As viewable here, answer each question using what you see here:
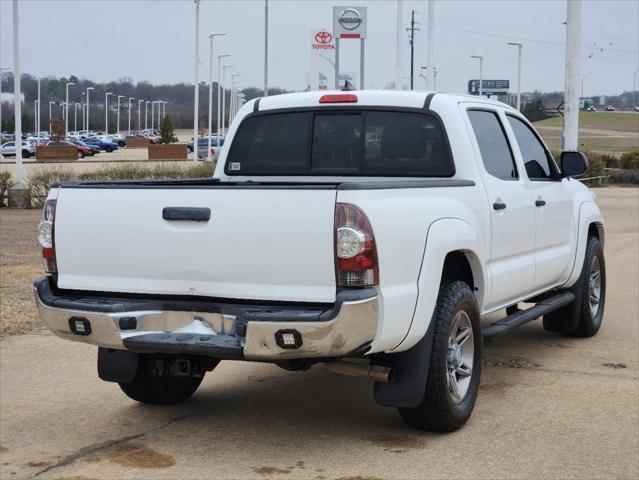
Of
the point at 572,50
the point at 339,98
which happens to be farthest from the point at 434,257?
the point at 572,50

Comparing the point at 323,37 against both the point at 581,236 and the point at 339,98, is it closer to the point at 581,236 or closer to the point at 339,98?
the point at 581,236

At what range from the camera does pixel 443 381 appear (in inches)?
233

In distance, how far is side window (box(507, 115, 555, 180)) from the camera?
8008mm

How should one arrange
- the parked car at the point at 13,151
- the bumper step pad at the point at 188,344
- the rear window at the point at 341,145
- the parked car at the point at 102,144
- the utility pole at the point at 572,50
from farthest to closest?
the parked car at the point at 102,144, the parked car at the point at 13,151, the utility pole at the point at 572,50, the rear window at the point at 341,145, the bumper step pad at the point at 188,344

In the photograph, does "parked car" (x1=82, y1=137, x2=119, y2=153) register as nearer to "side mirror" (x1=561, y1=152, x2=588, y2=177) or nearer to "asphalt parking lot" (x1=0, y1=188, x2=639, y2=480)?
"asphalt parking lot" (x1=0, y1=188, x2=639, y2=480)

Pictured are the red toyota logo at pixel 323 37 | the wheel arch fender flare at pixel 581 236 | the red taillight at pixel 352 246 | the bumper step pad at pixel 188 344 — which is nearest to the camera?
the red taillight at pixel 352 246

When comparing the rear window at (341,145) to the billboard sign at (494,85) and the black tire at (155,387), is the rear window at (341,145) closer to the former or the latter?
the black tire at (155,387)

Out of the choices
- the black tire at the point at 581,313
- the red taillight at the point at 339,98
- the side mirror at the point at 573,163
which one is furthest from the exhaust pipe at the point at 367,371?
the black tire at the point at 581,313

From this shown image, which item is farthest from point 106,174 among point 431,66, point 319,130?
point 319,130

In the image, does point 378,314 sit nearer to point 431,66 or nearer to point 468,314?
point 468,314

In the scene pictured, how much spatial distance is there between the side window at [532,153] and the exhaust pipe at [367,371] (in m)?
2.76

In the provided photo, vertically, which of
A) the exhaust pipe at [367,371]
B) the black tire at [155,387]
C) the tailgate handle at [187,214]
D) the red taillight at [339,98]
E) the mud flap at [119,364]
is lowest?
the black tire at [155,387]

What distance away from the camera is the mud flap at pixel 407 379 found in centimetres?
572

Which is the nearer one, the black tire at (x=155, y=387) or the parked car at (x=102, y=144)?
the black tire at (x=155, y=387)
